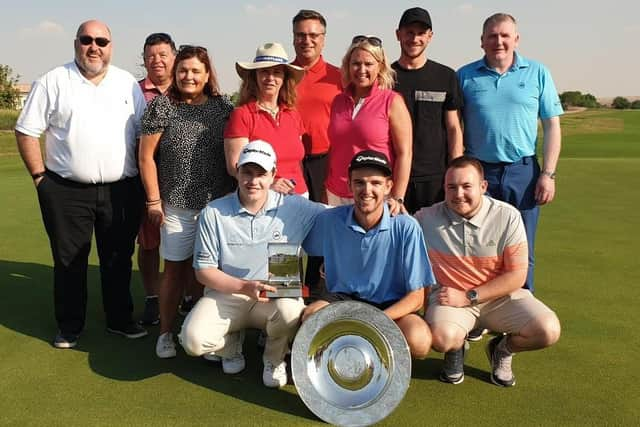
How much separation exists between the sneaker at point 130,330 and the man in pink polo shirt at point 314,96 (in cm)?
135

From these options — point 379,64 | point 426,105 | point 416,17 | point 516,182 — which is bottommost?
point 516,182

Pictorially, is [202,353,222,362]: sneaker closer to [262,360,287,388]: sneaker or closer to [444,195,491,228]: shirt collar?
[262,360,287,388]: sneaker

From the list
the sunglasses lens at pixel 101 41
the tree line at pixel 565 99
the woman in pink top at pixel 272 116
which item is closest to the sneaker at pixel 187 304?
the woman in pink top at pixel 272 116

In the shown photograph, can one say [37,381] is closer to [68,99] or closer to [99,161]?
[99,161]

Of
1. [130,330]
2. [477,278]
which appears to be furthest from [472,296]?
[130,330]

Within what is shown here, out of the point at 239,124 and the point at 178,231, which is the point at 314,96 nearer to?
the point at 239,124

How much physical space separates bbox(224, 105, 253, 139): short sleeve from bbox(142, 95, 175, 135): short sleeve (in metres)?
0.42

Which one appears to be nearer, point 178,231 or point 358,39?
point 358,39

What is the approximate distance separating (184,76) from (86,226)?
137 cm

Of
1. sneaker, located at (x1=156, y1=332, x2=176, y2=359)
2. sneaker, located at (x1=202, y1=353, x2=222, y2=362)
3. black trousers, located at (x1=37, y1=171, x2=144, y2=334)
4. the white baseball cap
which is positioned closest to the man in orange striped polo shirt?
the white baseball cap

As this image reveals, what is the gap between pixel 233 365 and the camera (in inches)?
161

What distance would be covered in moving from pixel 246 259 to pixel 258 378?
0.76m

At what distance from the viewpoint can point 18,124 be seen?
4.42 metres

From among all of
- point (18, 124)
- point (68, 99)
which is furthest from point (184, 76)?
point (18, 124)
